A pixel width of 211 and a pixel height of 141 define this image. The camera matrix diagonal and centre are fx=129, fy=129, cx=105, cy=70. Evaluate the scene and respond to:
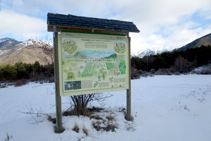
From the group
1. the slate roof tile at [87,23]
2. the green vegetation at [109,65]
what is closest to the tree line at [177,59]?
the slate roof tile at [87,23]

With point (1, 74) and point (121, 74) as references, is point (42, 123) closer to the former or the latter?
point (121, 74)

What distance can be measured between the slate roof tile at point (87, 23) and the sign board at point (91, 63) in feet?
0.73

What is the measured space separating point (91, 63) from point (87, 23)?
989mm

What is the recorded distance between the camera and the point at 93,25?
3184 mm

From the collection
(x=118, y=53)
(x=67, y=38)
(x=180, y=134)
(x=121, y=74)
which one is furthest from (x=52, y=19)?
(x=180, y=134)

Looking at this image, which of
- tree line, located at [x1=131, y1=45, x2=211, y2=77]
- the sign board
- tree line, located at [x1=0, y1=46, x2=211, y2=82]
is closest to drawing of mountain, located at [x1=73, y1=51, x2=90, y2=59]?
the sign board

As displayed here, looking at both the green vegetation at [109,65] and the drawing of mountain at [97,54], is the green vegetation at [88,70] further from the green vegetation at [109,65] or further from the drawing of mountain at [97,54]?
the green vegetation at [109,65]

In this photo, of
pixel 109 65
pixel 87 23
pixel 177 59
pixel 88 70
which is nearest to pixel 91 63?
pixel 88 70

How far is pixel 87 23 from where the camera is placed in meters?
3.18

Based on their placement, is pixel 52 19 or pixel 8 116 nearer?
pixel 52 19

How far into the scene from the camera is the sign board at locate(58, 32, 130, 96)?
3.02m

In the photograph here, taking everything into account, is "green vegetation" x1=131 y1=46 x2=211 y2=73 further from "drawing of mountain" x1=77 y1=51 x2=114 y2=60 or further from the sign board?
"drawing of mountain" x1=77 y1=51 x2=114 y2=60

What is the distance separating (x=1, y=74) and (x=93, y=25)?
2865cm

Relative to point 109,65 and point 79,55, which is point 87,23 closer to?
point 79,55
